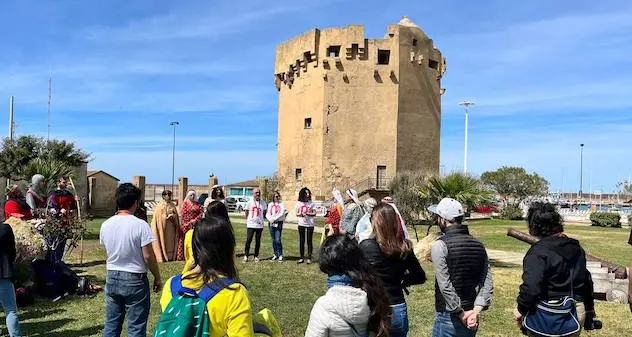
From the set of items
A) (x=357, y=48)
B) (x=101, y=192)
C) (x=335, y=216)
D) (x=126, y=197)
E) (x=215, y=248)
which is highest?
(x=357, y=48)

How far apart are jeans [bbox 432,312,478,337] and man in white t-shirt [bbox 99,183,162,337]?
7.95 ft

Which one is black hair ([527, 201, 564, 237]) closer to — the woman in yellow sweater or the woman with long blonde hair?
the woman with long blonde hair

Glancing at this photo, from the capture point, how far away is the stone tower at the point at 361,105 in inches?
1476

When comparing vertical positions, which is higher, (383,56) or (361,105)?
(383,56)

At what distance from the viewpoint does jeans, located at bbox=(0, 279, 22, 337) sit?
538cm

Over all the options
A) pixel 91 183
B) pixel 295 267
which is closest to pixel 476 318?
pixel 295 267

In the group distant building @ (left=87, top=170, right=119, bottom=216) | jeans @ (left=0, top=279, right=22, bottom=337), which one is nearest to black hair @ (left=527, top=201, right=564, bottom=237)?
jeans @ (left=0, top=279, right=22, bottom=337)

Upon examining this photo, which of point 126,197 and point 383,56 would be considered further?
point 383,56

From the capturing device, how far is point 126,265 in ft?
15.4

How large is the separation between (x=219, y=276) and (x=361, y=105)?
3551 centimetres

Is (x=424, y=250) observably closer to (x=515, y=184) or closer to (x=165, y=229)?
(x=165, y=229)

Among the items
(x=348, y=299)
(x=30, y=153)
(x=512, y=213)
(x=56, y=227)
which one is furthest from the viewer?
(x=512, y=213)

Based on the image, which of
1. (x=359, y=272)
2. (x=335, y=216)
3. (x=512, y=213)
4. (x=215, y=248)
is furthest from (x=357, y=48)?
→ (x=215, y=248)

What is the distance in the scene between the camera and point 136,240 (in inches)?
187
